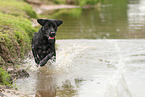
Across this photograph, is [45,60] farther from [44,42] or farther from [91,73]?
[91,73]

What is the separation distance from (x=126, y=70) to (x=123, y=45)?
3.83 meters

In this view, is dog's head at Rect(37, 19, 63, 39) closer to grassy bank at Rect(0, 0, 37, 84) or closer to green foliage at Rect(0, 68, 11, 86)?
grassy bank at Rect(0, 0, 37, 84)

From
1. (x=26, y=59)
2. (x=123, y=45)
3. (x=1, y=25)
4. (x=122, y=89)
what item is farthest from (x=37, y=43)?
(x=123, y=45)

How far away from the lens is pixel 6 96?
6078mm

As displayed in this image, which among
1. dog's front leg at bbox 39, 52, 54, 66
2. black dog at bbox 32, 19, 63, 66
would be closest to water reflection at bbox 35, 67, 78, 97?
dog's front leg at bbox 39, 52, 54, 66

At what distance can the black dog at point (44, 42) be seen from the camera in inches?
316

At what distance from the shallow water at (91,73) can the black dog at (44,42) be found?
399 millimetres

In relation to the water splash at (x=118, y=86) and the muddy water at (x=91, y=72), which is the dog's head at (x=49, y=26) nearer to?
the muddy water at (x=91, y=72)

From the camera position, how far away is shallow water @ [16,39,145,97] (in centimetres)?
658

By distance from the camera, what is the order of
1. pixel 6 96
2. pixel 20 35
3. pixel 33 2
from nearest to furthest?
1. pixel 6 96
2. pixel 20 35
3. pixel 33 2

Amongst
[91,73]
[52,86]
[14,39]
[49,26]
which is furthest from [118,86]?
[14,39]

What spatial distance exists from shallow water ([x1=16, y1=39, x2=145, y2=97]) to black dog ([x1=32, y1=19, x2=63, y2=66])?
40cm

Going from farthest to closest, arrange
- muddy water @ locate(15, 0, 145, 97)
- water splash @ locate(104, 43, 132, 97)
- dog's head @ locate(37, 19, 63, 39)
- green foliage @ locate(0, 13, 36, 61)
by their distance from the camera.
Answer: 1. green foliage @ locate(0, 13, 36, 61)
2. dog's head @ locate(37, 19, 63, 39)
3. muddy water @ locate(15, 0, 145, 97)
4. water splash @ locate(104, 43, 132, 97)

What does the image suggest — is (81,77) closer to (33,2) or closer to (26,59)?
(26,59)
